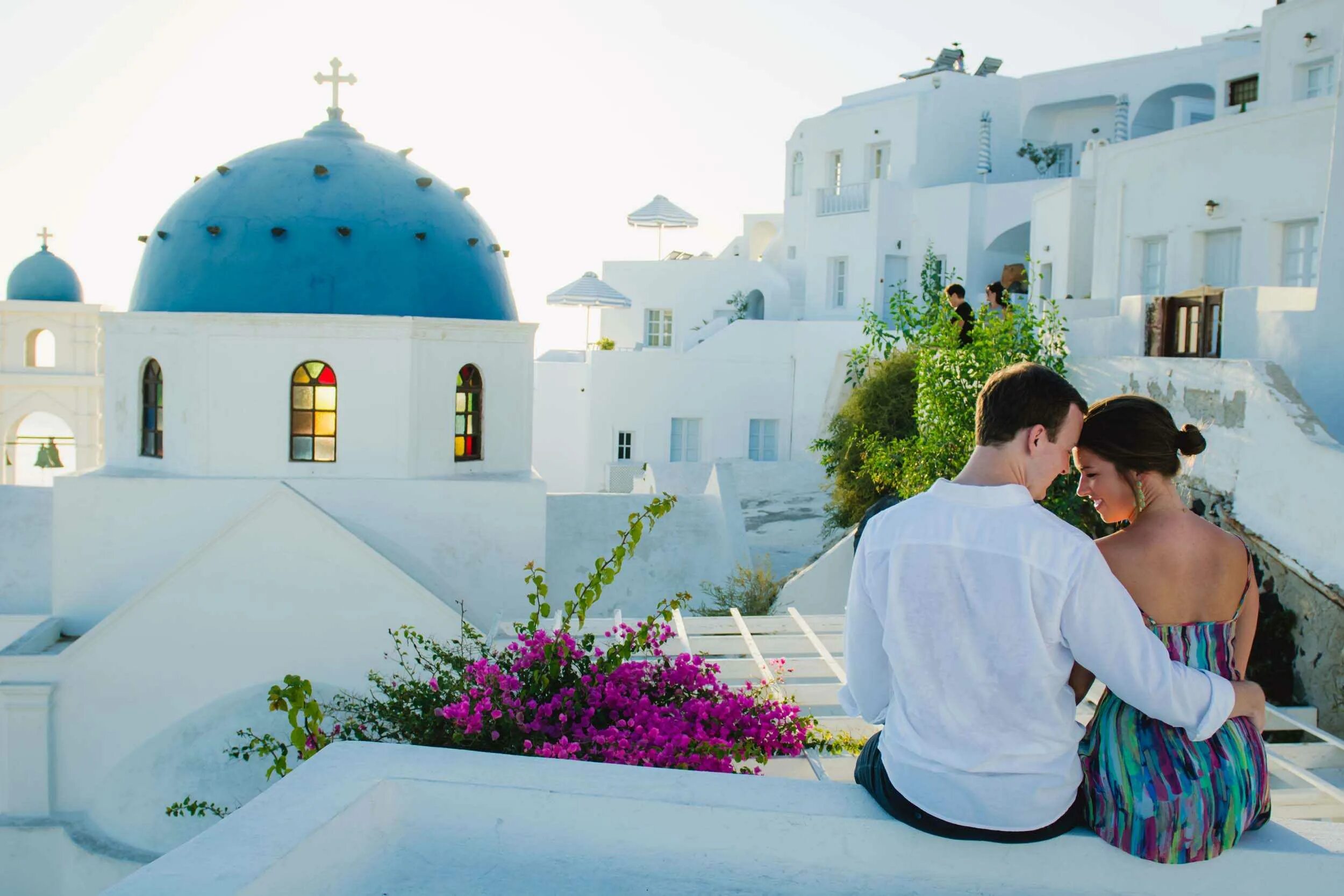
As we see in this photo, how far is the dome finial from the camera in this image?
14.9 m

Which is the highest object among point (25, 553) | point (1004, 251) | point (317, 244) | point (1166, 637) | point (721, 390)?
point (1004, 251)

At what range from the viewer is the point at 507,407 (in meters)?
14.4

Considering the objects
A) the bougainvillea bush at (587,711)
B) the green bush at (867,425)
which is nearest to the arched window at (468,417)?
the green bush at (867,425)

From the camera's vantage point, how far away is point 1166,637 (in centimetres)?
325

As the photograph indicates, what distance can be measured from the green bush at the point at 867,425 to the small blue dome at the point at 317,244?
6.24 meters

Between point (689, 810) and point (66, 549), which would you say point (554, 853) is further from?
point (66, 549)

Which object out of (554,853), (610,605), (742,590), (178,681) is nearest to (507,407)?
(610,605)

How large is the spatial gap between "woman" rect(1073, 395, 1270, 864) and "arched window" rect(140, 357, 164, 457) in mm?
11917

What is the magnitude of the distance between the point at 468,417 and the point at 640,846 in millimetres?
11092

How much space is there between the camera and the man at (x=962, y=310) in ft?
41.5

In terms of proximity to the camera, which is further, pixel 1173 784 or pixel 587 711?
pixel 587 711

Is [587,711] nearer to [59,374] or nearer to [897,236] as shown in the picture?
[59,374]

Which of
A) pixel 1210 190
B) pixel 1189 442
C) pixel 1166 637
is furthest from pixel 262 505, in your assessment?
pixel 1210 190

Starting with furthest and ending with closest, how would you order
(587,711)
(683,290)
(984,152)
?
(683,290) → (984,152) → (587,711)
